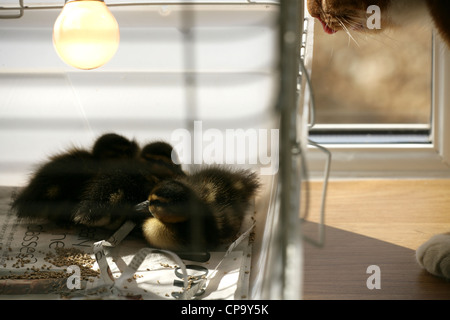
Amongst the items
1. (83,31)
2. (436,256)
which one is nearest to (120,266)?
(83,31)

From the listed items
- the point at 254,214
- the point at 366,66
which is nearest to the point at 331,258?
the point at 254,214

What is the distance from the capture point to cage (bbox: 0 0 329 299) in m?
0.70

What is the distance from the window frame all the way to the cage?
12.4 inches

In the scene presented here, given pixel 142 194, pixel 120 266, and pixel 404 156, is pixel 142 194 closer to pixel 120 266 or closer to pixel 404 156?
pixel 120 266

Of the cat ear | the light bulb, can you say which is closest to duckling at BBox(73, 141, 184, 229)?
the light bulb

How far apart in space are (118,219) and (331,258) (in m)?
0.29

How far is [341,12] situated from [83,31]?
1.30 feet

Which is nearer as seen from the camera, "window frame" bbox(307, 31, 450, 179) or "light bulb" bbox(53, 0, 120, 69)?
"light bulb" bbox(53, 0, 120, 69)

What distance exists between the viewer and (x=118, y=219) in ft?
2.41

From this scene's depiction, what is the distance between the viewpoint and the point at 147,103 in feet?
2.93

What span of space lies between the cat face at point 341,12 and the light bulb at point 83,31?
12.3 inches

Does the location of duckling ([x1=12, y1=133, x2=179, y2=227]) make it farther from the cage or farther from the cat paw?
the cat paw

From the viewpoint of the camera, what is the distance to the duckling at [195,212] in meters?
0.68

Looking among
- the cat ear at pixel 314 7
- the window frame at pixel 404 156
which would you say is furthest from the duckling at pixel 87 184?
the window frame at pixel 404 156
